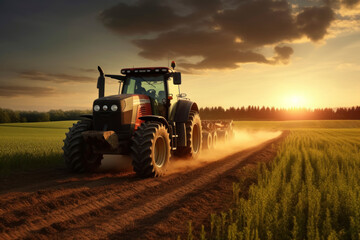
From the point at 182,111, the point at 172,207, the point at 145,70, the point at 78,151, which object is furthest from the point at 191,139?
the point at 172,207

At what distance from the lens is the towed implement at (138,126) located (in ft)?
24.4

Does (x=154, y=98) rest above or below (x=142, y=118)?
above

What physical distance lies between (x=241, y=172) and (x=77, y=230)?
5623 mm

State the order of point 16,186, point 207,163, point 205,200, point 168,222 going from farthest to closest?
point 207,163 < point 16,186 < point 205,200 < point 168,222

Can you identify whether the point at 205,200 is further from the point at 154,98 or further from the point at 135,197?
the point at 154,98

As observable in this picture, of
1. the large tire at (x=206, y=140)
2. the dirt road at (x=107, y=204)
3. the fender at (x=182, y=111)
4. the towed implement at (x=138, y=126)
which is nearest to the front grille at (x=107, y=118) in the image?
the towed implement at (x=138, y=126)

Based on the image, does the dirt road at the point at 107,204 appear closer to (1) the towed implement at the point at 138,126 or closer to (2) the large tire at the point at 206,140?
(1) the towed implement at the point at 138,126

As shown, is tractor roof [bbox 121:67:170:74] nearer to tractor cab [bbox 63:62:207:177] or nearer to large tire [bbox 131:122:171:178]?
tractor cab [bbox 63:62:207:177]

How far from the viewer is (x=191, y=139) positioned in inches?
400

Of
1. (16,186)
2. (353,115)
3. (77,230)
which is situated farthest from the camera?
(353,115)

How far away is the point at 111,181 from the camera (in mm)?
7328

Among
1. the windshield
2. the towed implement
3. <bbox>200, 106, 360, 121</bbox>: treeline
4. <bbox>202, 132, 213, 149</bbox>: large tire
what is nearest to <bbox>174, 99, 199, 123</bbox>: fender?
the towed implement

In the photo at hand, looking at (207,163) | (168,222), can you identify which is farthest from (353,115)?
(168,222)

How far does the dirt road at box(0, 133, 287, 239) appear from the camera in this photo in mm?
4238
